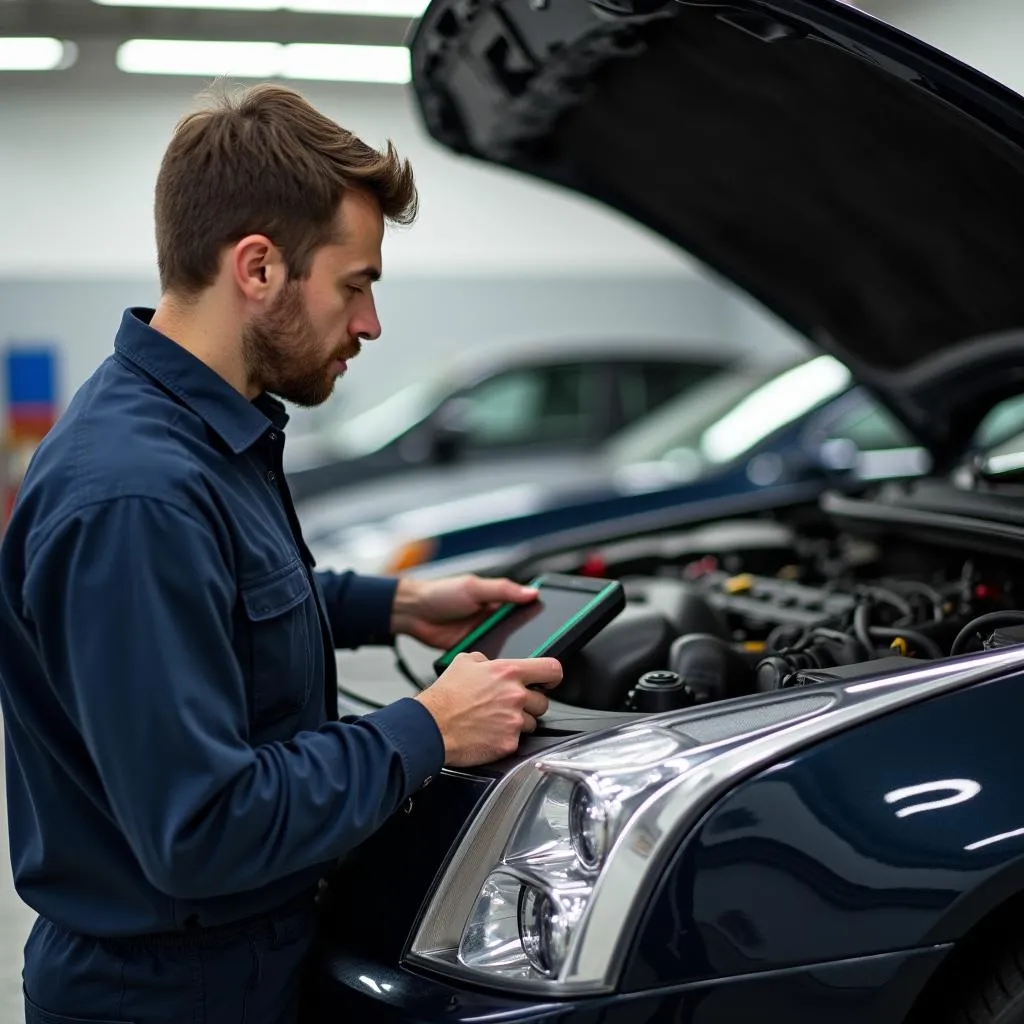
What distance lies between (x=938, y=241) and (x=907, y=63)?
86 centimetres

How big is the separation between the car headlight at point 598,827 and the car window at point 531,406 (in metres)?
4.96

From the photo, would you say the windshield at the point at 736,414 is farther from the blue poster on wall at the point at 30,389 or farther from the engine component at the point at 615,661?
the blue poster on wall at the point at 30,389

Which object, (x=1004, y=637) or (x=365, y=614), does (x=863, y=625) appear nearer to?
(x=1004, y=637)

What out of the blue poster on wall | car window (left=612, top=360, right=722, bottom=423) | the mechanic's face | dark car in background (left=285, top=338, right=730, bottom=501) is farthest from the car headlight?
the blue poster on wall

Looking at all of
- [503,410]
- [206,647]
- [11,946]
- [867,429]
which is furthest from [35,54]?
[206,647]

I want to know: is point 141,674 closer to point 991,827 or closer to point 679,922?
point 679,922

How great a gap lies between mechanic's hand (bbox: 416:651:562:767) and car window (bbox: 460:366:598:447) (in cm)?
484

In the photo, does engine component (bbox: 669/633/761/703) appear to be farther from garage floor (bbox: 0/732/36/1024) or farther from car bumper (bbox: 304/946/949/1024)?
garage floor (bbox: 0/732/36/1024)

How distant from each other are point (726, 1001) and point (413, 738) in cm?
46

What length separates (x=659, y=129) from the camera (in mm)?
2535

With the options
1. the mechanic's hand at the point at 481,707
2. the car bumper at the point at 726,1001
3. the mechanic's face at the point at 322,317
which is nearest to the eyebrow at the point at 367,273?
the mechanic's face at the point at 322,317

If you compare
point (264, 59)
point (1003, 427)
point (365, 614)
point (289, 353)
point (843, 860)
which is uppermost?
point (264, 59)

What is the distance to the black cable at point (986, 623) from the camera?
1.88 metres

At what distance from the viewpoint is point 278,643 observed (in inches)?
60.6
